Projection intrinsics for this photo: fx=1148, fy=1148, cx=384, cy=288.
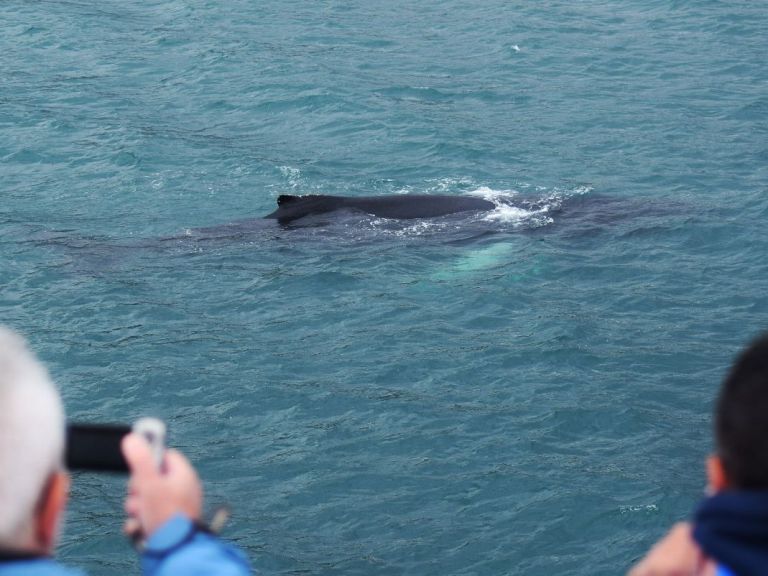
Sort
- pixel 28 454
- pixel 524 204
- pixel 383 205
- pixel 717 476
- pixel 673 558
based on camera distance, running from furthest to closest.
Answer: pixel 524 204, pixel 383 205, pixel 673 558, pixel 717 476, pixel 28 454

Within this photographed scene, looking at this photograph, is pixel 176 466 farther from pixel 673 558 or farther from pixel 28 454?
pixel 673 558

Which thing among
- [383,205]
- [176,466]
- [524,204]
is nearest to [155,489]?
[176,466]

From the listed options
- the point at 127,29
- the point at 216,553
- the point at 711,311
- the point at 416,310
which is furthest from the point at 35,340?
the point at 127,29

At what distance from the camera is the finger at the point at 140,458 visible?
2932 millimetres

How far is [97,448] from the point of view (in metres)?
3.07

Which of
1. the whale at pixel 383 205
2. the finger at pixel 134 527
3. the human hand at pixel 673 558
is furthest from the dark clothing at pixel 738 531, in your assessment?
the whale at pixel 383 205

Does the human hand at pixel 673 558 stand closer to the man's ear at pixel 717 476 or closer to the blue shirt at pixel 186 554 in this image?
the man's ear at pixel 717 476

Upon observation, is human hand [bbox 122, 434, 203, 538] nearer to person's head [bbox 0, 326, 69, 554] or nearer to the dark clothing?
person's head [bbox 0, 326, 69, 554]

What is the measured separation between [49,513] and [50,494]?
0.14 feet

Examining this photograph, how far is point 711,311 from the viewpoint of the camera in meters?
13.4

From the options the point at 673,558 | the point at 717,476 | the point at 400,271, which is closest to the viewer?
the point at 717,476

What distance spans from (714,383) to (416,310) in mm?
3604

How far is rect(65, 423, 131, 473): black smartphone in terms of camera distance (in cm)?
303

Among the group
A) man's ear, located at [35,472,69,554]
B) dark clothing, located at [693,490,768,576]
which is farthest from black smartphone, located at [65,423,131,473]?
dark clothing, located at [693,490,768,576]
